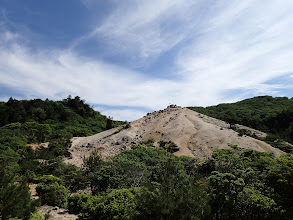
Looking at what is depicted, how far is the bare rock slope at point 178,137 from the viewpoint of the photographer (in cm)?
2656

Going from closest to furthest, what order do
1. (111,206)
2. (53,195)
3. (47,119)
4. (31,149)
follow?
1. (111,206)
2. (53,195)
3. (31,149)
4. (47,119)

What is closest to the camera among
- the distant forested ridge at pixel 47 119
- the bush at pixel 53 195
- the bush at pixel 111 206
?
the bush at pixel 111 206

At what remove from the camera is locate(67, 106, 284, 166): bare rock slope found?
26.6 meters

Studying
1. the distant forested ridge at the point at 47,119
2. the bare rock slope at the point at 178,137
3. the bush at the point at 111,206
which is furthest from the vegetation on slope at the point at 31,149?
the bare rock slope at the point at 178,137

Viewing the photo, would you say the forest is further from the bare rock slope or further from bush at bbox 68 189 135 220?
the bare rock slope

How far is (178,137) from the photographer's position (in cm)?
3067

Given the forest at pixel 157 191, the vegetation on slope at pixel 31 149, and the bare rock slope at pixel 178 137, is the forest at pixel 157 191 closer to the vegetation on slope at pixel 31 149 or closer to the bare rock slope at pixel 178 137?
the vegetation on slope at pixel 31 149

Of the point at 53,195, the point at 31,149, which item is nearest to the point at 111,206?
the point at 53,195

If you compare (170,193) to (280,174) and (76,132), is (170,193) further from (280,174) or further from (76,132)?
(76,132)

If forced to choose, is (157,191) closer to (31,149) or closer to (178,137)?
(178,137)

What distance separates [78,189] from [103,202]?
26.3 feet

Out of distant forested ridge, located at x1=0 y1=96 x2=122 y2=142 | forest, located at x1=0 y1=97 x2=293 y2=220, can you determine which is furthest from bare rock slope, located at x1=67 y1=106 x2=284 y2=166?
forest, located at x1=0 y1=97 x2=293 y2=220

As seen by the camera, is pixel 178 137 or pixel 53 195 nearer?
pixel 53 195

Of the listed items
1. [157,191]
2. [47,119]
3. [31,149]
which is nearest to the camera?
[157,191]
